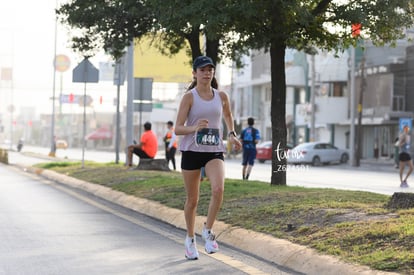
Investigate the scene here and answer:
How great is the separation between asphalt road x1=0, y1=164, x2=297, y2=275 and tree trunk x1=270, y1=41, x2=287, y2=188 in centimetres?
301

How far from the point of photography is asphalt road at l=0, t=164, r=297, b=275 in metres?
8.19

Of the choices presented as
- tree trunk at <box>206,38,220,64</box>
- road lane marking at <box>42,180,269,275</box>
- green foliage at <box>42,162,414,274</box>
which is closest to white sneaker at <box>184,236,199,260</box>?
road lane marking at <box>42,180,269,275</box>

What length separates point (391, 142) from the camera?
59.1 m

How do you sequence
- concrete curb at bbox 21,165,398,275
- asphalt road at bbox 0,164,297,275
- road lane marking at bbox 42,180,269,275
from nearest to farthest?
concrete curb at bbox 21,165,398,275
asphalt road at bbox 0,164,297,275
road lane marking at bbox 42,180,269,275

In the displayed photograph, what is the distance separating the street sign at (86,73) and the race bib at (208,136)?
59.0 feet

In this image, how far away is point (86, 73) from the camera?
26.2 m

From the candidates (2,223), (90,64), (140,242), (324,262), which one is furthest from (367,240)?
(90,64)

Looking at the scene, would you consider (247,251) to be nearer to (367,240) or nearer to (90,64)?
(367,240)

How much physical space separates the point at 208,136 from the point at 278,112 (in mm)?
→ 8146

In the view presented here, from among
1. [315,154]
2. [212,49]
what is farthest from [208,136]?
[315,154]

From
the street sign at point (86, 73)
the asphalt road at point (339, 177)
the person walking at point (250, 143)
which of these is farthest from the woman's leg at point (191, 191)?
the street sign at point (86, 73)

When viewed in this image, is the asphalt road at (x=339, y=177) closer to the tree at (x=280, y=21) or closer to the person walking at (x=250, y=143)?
the person walking at (x=250, y=143)

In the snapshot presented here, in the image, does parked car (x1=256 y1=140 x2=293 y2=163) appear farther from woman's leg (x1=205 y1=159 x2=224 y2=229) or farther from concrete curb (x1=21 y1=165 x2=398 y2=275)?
woman's leg (x1=205 y1=159 x2=224 y2=229)

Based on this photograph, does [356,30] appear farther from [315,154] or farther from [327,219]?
[315,154]
